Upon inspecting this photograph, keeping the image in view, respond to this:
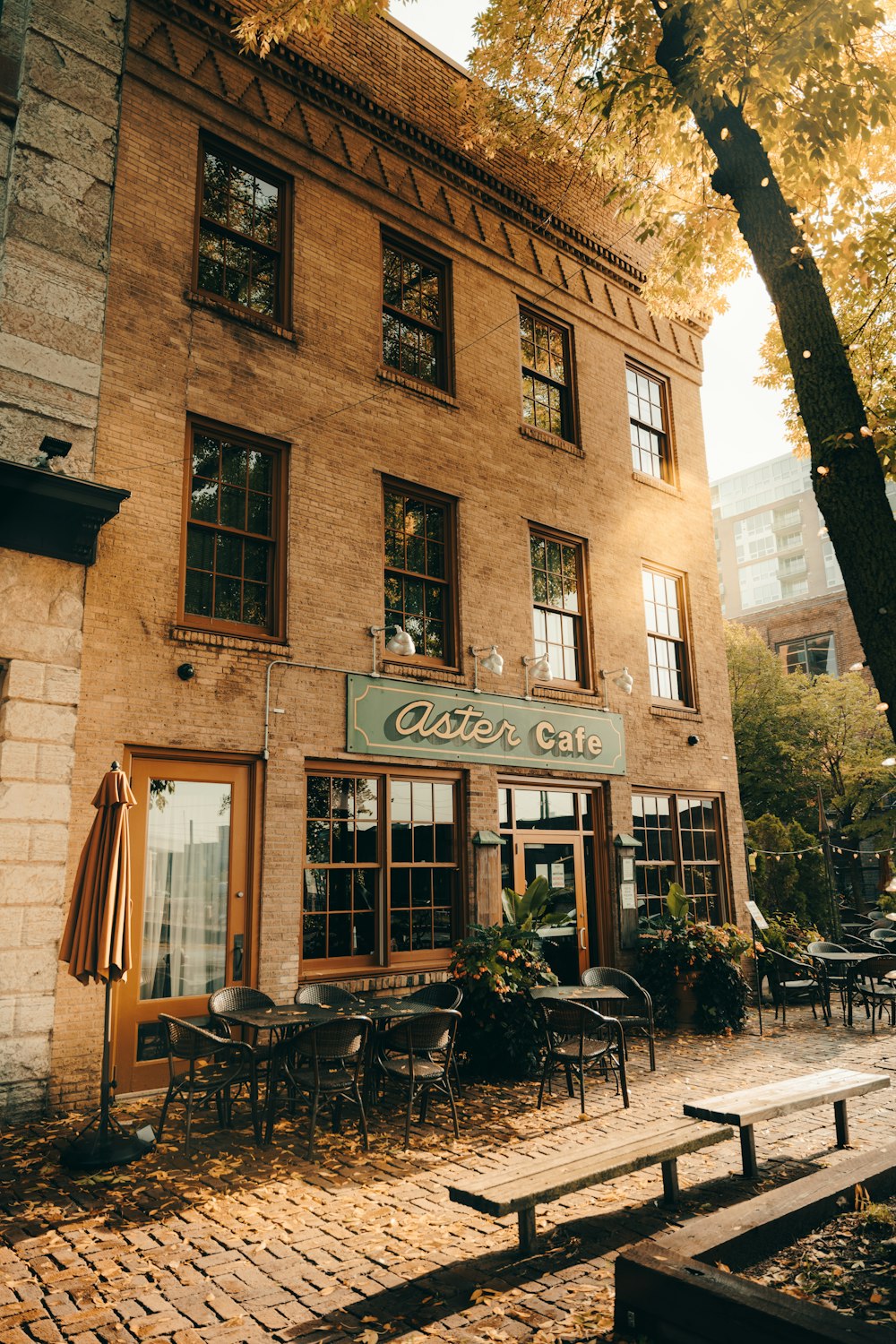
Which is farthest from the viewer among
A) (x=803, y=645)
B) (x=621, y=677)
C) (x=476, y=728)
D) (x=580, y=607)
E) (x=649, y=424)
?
(x=803, y=645)

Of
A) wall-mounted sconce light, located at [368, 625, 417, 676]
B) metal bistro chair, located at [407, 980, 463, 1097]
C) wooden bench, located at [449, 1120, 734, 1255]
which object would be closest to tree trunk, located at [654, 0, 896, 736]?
wooden bench, located at [449, 1120, 734, 1255]

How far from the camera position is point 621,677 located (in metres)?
13.1

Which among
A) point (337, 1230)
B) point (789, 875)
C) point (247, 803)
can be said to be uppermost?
point (247, 803)

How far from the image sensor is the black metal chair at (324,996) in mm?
8266

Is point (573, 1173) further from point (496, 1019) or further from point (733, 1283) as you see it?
point (496, 1019)

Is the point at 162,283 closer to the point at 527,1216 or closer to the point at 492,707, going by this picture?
the point at 492,707

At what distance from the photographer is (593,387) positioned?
561 inches

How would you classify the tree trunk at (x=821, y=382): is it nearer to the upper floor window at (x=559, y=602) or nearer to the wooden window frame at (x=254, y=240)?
the wooden window frame at (x=254, y=240)

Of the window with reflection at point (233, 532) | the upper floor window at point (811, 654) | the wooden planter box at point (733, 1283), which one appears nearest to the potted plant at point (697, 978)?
the wooden planter box at point (733, 1283)

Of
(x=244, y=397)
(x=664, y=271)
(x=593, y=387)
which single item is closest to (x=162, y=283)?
(x=244, y=397)

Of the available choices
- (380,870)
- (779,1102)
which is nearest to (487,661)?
(380,870)

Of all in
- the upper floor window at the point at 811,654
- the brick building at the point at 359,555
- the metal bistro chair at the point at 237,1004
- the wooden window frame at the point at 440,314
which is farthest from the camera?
the upper floor window at the point at 811,654

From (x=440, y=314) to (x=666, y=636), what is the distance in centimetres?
623

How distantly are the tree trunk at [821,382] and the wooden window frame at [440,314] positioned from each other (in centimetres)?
616
